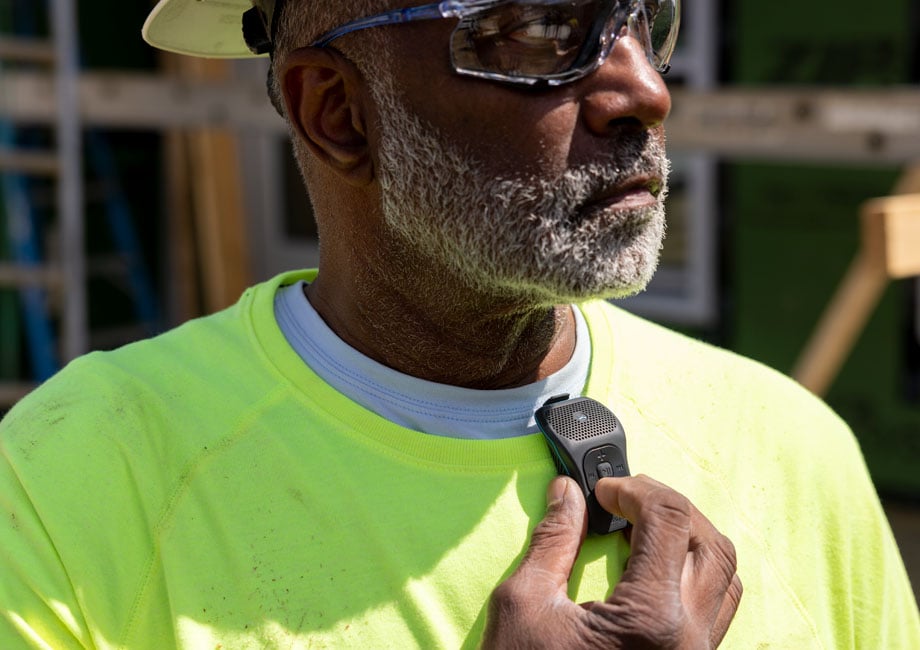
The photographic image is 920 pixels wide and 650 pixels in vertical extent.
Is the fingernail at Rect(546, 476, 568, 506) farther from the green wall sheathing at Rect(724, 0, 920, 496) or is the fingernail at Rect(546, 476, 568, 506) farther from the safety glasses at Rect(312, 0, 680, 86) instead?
the green wall sheathing at Rect(724, 0, 920, 496)

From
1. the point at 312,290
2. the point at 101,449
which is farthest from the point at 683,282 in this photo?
the point at 101,449

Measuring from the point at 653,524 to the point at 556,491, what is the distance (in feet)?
0.62

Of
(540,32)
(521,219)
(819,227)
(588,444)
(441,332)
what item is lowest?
(819,227)

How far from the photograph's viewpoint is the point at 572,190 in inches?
63.4

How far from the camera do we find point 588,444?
1.66 m

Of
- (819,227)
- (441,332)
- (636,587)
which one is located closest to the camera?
(636,587)

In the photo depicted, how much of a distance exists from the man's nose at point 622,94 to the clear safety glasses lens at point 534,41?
18 mm

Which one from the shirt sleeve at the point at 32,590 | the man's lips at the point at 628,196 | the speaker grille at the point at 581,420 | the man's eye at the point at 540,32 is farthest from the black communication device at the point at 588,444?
the shirt sleeve at the point at 32,590

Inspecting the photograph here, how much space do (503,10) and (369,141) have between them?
0.29m

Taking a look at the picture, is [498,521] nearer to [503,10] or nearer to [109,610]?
[109,610]

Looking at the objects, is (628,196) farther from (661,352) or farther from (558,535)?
(558,535)

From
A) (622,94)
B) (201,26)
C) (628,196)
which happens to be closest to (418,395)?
(628,196)

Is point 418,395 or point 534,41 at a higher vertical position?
point 534,41

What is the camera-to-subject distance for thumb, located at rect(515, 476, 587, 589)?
1.48m
